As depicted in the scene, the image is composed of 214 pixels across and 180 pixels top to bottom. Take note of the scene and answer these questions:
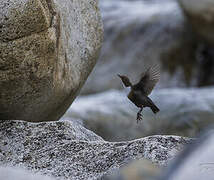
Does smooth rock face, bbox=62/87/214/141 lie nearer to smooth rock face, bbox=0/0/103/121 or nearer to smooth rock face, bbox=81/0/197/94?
smooth rock face, bbox=81/0/197/94

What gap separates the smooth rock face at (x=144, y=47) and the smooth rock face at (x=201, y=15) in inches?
18.6

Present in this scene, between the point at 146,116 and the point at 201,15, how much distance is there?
9.74ft

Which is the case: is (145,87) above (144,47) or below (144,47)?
below

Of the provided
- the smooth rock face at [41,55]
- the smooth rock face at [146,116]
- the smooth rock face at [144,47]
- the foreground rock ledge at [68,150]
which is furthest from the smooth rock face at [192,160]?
the smooth rock face at [144,47]

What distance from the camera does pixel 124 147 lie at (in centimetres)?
280

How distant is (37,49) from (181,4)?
7.89 meters

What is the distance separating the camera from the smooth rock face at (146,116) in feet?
25.0

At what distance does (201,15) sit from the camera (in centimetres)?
1042

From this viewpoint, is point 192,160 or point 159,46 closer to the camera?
point 192,160

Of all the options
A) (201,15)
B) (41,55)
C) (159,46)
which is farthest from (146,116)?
(41,55)

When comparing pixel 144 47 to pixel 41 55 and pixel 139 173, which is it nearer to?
pixel 41 55

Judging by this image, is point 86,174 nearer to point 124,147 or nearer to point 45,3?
point 124,147

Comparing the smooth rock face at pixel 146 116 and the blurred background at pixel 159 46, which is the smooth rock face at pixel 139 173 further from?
the blurred background at pixel 159 46

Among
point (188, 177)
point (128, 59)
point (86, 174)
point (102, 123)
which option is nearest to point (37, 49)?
point (86, 174)
